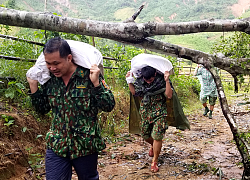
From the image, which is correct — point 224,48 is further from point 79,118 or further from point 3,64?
point 3,64

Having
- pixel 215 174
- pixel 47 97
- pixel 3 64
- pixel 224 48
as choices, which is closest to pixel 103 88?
pixel 47 97

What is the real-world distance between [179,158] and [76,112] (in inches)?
106

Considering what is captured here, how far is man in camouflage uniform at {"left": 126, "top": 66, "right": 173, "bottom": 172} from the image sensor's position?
349 centimetres

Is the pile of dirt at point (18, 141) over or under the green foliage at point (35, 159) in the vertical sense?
over

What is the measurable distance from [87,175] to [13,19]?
4.92 ft

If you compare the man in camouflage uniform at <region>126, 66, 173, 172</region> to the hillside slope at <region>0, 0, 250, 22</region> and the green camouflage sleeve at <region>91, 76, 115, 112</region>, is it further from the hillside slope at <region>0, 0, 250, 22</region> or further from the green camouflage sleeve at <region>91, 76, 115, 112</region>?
the hillside slope at <region>0, 0, 250, 22</region>

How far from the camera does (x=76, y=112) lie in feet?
6.55

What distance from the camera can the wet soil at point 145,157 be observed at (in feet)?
10.3

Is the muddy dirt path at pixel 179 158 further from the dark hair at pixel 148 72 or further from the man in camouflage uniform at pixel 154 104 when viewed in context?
the dark hair at pixel 148 72

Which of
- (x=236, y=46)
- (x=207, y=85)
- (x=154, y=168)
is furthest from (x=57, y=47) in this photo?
(x=207, y=85)

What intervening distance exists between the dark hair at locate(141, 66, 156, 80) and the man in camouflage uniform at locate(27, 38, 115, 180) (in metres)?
1.55

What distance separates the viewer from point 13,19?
1.89 metres

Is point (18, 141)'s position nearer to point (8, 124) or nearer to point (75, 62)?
point (8, 124)

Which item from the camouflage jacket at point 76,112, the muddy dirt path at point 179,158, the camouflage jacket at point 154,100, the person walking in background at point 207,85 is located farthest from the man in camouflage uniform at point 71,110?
the person walking in background at point 207,85
